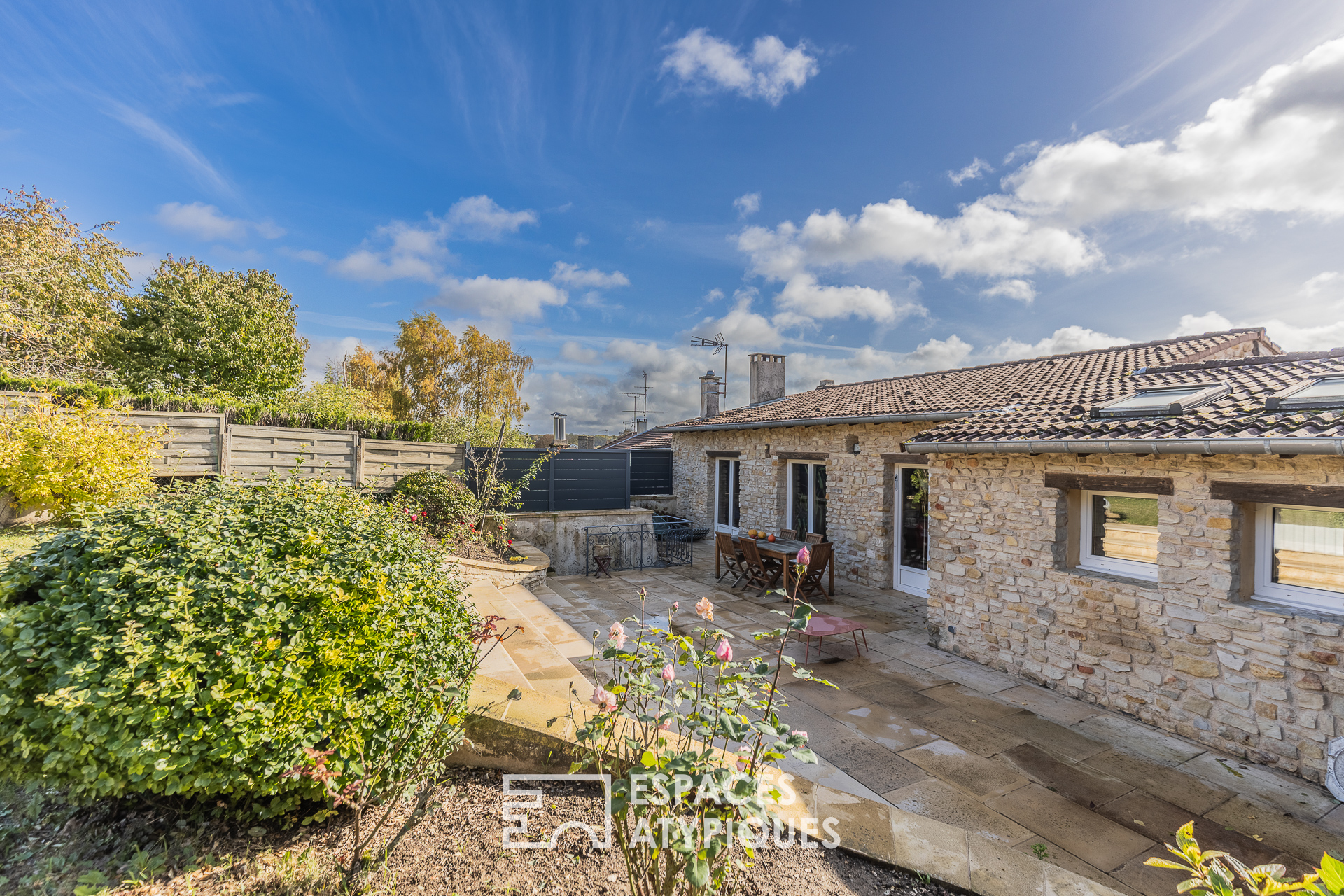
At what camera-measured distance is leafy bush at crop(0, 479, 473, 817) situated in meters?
1.86

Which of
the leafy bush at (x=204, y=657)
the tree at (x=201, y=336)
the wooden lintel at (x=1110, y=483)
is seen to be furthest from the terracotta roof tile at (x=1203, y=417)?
the tree at (x=201, y=336)

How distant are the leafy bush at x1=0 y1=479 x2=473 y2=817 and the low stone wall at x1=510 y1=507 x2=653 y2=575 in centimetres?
820

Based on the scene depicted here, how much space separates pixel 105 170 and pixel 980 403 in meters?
13.8

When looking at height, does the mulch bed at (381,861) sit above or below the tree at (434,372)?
below

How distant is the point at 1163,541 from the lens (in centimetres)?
468

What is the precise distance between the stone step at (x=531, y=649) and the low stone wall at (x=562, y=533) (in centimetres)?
332

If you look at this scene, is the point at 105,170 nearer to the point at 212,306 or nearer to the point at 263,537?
the point at 263,537

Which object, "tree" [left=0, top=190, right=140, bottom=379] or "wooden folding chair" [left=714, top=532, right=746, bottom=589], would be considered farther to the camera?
"tree" [left=0, top=190, right=140, bottom=379]

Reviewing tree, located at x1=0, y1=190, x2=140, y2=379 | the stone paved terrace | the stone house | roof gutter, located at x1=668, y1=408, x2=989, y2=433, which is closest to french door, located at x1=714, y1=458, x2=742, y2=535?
roof gutter, located at x1=668, y1=408, x2=989, y2=433

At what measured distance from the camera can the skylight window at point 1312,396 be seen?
4141 mm

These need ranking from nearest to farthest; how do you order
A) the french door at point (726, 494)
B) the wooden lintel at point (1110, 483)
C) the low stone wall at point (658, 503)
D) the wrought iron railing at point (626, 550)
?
the wooden lintel at point (1110, 483) → the wrought iron railing at point (626, 550) → the french door at point (726, 494) → the low stone wall at point (658, 503)

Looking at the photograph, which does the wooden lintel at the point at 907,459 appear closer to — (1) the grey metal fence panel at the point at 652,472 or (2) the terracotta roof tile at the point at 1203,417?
(2) the terracotta roof tile at the point at 1203,417

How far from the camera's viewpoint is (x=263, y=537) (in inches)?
94.5

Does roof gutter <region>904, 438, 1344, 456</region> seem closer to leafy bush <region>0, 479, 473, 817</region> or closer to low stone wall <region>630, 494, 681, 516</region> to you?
leafy bush <region>0, 479, 473, 817</region>
